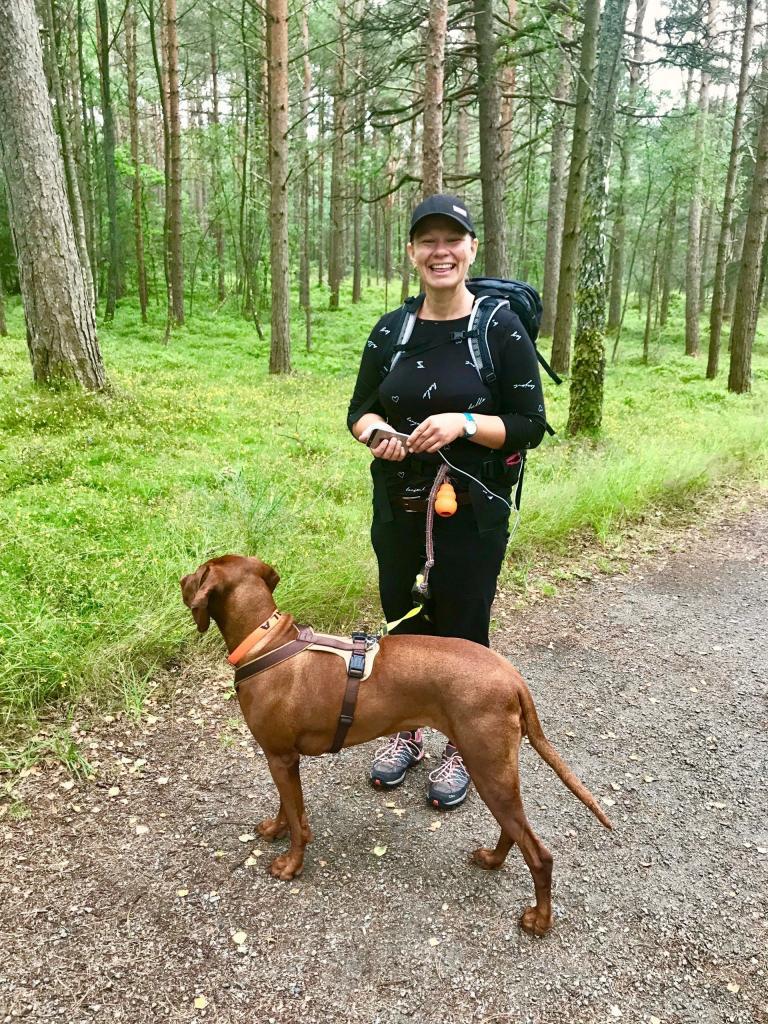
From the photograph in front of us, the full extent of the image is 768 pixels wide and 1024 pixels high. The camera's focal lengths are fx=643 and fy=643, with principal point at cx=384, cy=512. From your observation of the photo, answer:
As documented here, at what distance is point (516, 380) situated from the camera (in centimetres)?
257

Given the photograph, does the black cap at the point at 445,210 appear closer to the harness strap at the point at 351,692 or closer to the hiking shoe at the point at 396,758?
the harness strap at the point at 351,692

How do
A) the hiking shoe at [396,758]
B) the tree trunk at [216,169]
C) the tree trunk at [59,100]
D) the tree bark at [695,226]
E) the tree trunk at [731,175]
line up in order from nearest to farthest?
the hiking shoe at [396,758] < the tree trunk at [59,100] < the tree trunk at [731,175] < the tree bark at [695,226] < the tree trunk at [216,169]

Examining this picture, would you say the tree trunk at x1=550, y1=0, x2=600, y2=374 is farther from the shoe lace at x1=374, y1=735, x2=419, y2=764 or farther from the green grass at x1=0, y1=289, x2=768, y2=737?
the shoe lace at x1=374, y1=735, x2=419, y2=764

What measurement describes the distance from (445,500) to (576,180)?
467 inches

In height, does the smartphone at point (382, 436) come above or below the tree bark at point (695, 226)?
below

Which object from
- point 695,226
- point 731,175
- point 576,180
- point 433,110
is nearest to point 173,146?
point 433,110

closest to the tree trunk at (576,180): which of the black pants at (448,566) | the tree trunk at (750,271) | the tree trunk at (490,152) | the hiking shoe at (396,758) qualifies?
the tree trunk at (490,152)

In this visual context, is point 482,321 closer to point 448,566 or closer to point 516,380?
point 516,380

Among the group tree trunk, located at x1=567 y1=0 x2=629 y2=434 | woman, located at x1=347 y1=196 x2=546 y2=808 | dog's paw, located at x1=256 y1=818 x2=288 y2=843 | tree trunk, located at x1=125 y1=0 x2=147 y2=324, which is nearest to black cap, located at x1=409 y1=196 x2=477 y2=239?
woman, located at x1=347 y1=196 x2=546 y2=808

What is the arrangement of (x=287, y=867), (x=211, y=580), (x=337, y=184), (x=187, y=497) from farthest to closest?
(x=337, y=184)
(x=187, y=497)
(x=287, y=867)
(x=211, y=580)

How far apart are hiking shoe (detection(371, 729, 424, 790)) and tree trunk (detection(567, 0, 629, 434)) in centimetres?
704

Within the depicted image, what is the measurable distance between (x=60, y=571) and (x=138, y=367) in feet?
32.2

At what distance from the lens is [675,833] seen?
9.45 ft

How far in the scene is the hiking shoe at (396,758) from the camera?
3123 millimetres
